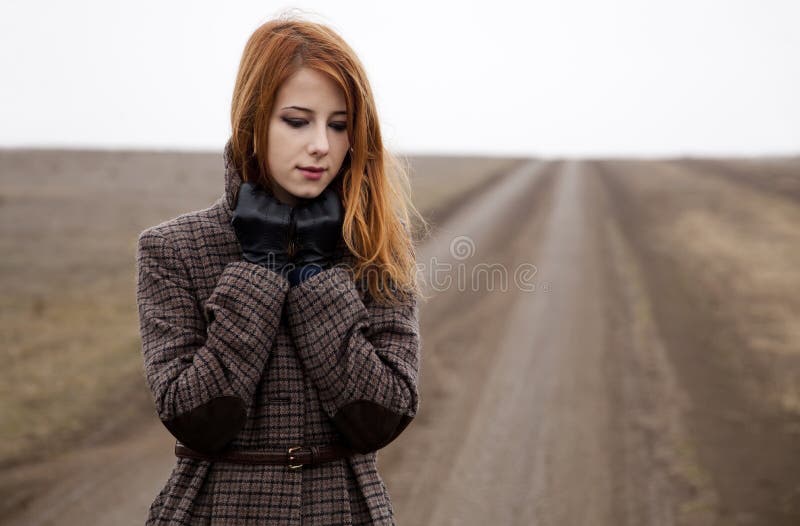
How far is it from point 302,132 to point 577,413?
4996 mm

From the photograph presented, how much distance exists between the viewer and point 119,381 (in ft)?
21.1

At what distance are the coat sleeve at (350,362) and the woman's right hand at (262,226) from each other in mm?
113

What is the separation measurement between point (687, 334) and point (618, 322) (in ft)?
2.85

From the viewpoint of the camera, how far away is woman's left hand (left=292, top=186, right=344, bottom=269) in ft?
5.94

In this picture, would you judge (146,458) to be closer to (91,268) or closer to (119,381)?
(119,381)

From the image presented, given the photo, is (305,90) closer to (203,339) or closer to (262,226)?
(262,226)

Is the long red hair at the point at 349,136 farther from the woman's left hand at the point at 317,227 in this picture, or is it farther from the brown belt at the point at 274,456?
the brown belt at the point at 274,456

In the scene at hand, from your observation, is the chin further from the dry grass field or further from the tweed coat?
the dry grass field

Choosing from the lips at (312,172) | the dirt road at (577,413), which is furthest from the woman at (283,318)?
the dirt road at (577,413)

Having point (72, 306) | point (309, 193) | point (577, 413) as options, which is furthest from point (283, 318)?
point (72, 306)

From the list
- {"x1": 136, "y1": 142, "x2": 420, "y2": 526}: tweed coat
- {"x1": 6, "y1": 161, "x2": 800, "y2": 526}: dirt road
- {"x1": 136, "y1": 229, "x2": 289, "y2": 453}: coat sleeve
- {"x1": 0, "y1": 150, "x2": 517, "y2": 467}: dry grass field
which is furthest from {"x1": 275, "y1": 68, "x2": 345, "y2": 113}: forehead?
{"x1": 6, "y1": 161, "x2": 800, "y2": 526}: dirt road

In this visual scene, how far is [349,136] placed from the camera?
6.19 feet

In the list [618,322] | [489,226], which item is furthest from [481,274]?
[489,226]

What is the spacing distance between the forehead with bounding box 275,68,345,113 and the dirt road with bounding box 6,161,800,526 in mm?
3436
